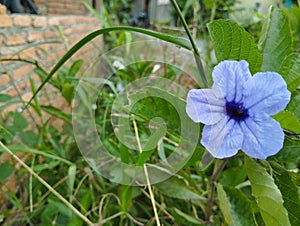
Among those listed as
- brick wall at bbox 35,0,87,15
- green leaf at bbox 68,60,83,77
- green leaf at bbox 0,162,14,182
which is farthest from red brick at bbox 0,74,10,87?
brick wall at bbox 35,0,87,15

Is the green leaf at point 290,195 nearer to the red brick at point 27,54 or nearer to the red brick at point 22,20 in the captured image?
the red brick at point 27,54

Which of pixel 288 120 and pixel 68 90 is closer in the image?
pixel 288 120

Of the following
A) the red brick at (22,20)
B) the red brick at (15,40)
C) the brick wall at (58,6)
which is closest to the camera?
the red brick at (15,40)

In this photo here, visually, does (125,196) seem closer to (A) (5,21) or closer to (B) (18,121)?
(B) (18,121)

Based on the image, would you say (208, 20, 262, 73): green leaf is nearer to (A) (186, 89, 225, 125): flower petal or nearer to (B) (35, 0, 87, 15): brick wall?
(A) (186, 89, 225, 125): flower petal

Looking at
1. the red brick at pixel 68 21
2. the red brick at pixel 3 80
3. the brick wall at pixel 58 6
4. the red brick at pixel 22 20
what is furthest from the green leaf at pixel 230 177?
the brick wall at pixel 58 6

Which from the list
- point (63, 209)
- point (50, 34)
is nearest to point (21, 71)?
point (50, 34)
